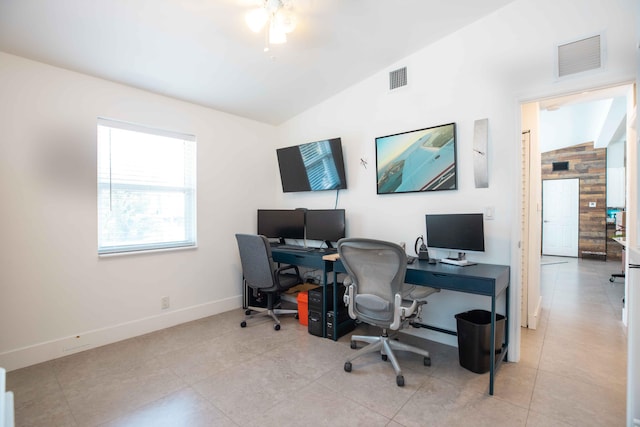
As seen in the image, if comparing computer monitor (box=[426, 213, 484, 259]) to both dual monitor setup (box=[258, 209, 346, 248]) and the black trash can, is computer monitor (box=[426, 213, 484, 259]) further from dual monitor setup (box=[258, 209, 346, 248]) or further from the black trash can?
dual monitor setup (box=[258, 209, 346, 248])

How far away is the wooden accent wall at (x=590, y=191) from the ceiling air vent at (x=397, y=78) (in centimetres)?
670

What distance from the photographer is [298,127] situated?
4.34m

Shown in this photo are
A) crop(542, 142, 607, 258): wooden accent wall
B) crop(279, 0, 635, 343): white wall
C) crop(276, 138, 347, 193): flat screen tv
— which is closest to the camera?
crop(279, 0, 635, 343): white wall

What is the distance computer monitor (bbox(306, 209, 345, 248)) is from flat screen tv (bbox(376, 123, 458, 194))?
0.57 metres

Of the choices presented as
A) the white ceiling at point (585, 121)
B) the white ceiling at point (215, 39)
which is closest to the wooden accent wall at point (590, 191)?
the white ceiling at point (585, 121)

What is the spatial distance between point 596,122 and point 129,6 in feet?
23.9

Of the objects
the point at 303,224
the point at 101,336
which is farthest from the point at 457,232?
the point at 101,336

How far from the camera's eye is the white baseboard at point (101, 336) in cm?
255

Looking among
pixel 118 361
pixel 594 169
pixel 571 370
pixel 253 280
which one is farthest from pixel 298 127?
pixel 594 169

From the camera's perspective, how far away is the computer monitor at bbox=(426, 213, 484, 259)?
2.63 metres

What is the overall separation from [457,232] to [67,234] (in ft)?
11.3

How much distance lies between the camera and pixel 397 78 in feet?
10.8

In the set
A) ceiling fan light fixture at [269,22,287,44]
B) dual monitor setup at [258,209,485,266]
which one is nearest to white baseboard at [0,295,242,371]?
dual monitor setup at [258,209,485,266]

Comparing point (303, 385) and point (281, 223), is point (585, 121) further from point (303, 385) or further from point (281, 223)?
point (303, 385)
